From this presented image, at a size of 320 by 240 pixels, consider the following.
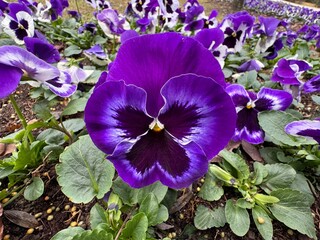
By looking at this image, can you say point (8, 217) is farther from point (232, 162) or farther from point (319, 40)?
point (319, 40)

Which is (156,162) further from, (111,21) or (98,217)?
(111,21)

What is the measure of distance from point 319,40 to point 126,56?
243 centimetres

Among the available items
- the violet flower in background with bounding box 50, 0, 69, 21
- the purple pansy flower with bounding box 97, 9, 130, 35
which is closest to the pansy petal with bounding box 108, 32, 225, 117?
the purple pansy flower with bounding box 97, 9, 130, 35

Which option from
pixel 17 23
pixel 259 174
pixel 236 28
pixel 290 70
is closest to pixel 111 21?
pixel 17 23

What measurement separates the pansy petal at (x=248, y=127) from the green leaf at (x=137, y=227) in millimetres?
559

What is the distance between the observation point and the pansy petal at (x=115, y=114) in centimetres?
56

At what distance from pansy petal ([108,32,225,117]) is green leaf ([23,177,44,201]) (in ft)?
1.99

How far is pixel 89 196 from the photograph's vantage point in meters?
0.84

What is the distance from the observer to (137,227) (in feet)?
2.42

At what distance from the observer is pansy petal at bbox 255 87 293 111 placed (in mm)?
1081

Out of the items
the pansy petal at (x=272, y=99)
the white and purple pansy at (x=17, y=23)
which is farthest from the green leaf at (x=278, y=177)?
the white and purple pansy at (x=17, y=23)

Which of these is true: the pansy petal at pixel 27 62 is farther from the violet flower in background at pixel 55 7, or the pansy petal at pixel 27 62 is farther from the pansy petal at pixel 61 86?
the violet flower in background at pixel 55 7

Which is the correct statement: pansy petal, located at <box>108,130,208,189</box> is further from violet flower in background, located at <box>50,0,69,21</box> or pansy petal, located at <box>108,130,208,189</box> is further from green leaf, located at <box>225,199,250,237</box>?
violet flower in background, located at <box>50,0,69,21</box>

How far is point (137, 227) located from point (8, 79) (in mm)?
476
